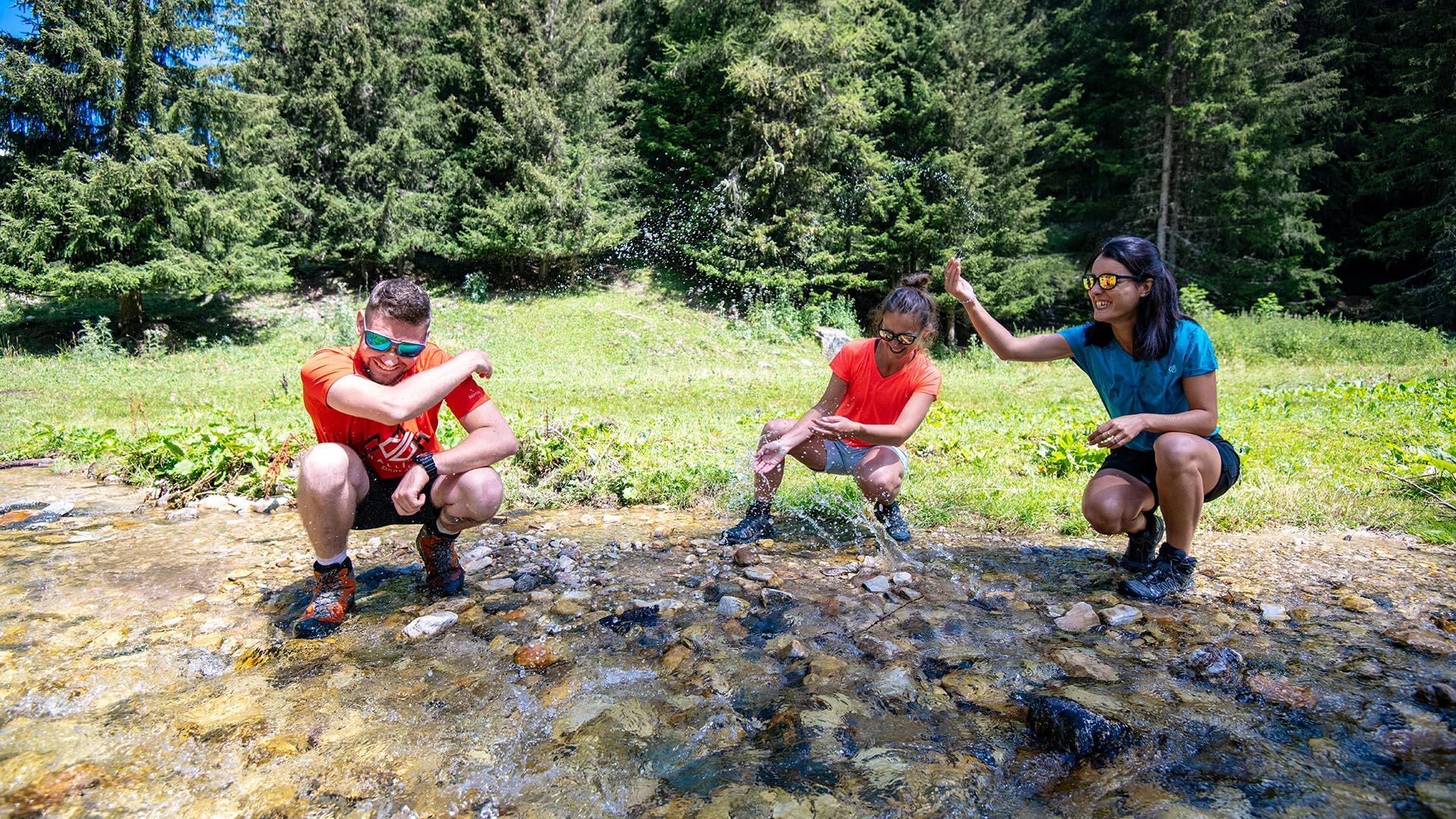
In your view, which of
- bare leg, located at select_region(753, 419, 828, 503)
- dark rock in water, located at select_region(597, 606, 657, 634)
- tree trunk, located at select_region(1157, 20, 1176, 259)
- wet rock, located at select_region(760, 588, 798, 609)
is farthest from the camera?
tree trunk, located at select_region(1157, 20, 1176, 259)

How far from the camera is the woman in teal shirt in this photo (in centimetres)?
314

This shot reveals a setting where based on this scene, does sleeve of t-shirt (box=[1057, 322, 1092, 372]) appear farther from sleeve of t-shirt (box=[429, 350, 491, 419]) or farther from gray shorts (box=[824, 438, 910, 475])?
sleeve of t-shirt (box=[429, 350, 491, 419])

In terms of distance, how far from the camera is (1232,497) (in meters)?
4.63

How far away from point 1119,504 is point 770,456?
169 cm

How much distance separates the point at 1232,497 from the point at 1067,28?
93.5 feet

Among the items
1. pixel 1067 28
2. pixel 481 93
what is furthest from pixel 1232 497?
pixel 1067 28

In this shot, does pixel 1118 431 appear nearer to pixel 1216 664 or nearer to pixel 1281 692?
pixel 1216 664

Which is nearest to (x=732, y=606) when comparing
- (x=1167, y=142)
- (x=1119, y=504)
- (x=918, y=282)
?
(x=1119, y=504)

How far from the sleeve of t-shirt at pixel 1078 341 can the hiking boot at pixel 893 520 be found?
4.08 ft

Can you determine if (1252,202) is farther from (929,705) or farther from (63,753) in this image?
(63,753)

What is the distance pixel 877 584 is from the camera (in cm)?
344

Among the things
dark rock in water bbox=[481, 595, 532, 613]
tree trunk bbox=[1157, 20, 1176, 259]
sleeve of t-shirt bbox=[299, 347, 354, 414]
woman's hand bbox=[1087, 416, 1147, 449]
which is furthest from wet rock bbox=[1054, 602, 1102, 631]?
tree trunk bbox=[1157, 20, 1176, 259]

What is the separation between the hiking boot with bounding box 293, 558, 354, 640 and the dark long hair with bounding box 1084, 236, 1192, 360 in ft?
11.6

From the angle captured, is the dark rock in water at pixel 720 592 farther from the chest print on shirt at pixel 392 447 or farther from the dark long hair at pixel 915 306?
the dark long hair at pixel 915 306
